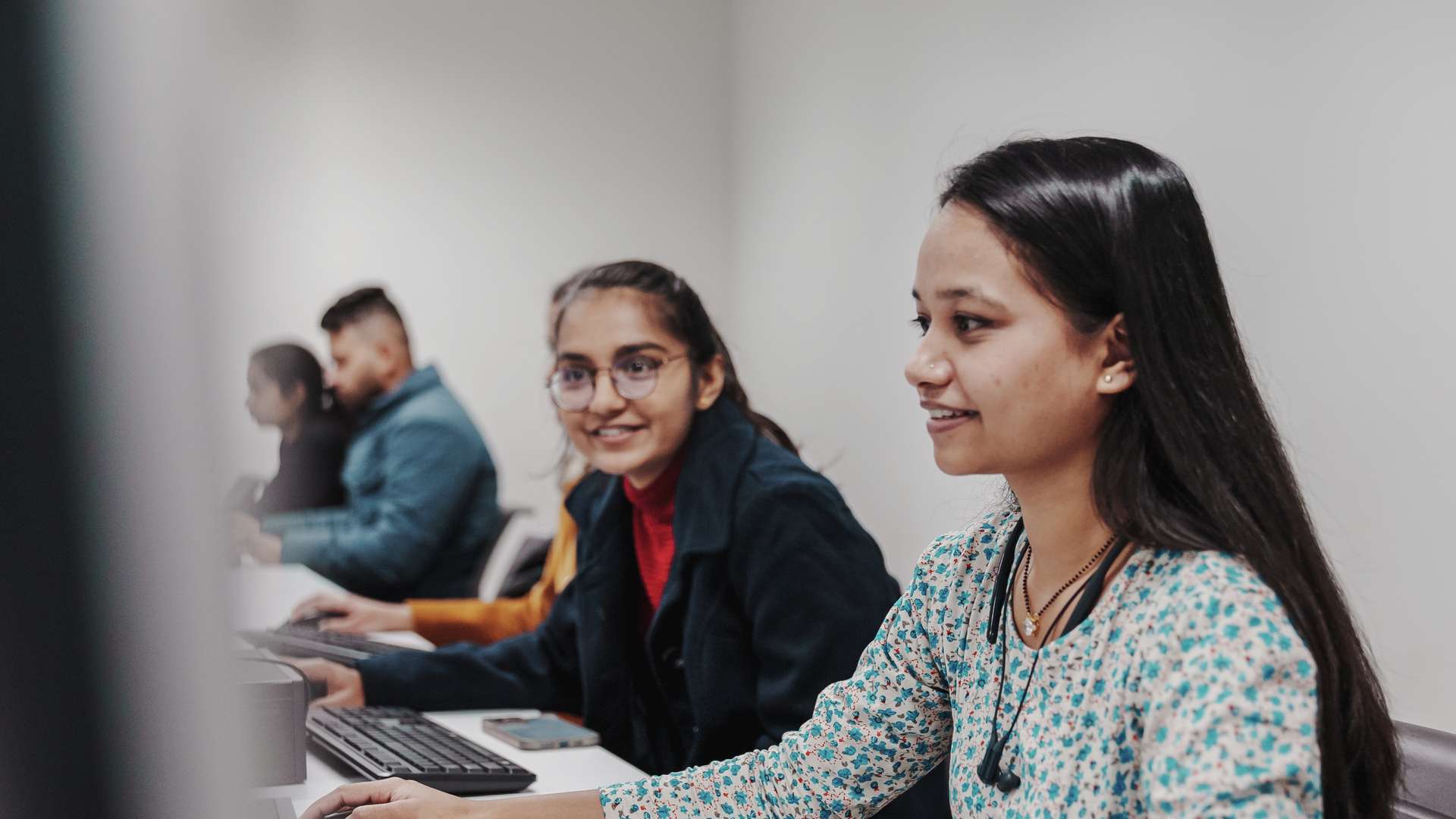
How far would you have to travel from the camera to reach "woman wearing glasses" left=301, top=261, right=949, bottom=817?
1407mm

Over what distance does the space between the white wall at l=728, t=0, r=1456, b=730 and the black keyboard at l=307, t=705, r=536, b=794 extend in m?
0.58

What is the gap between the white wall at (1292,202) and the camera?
1.62 metres

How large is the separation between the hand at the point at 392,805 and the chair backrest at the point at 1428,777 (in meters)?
0.74

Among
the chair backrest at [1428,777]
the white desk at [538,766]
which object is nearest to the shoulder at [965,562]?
the chair backrest at [1428,777]

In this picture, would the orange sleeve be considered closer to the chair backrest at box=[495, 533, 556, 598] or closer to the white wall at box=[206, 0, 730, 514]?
the chair backrest at box=[495, 533, 556, 598]

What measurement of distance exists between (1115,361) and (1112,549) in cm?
14

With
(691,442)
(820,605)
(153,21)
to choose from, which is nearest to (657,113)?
(691,442)

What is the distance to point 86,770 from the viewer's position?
16cm

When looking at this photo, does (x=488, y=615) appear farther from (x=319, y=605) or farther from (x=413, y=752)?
(x=413, y=752)

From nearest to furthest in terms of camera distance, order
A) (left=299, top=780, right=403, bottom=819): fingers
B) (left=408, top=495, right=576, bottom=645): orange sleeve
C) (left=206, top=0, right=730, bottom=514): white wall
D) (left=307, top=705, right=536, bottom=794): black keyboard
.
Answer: (left=299, top=780, right=403, bottom=819): fingers, (left=307, top=705, right=536, bottom=794): black keyboard, (left=408, top=495, right=576, bottom=645): orange sleeve, (left=206, top=0, right=730, bottom=514): white wall

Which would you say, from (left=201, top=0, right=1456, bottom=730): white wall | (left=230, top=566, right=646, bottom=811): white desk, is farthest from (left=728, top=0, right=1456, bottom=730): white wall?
(left=230, top=566, right=646, bottom=811): white desk

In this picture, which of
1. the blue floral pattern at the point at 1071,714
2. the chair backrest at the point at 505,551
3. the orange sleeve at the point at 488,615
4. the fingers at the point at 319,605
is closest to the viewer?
the blue floral pattern at the point at 1071,714

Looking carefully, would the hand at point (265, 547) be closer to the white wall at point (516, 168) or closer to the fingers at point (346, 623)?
the fingers at point (346, 623)

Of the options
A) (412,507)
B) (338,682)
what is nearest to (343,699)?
(338,682)
